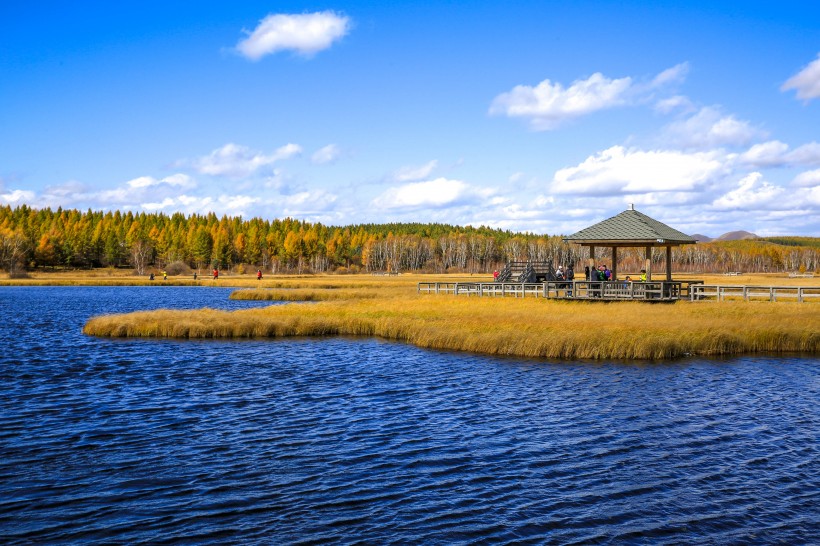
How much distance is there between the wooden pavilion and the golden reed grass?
188 inches

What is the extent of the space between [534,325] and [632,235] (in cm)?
1373

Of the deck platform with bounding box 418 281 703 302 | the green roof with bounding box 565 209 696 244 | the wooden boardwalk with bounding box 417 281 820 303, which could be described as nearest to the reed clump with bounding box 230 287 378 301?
the deck platform with bounding box 418 281 703 302

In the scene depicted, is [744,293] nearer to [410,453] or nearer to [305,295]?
[410,453]

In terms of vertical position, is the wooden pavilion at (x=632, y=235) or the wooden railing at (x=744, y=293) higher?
the wooden pavilion at (x=632, y=235)

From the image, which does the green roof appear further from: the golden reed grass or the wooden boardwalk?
the golden reed grass

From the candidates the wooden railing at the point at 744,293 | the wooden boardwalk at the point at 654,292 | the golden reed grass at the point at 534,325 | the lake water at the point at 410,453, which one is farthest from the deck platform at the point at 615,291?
the lake water at the point at 410,453

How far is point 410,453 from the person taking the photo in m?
14.6

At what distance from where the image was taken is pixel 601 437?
51.7 ft

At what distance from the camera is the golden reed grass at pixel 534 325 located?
28.1m

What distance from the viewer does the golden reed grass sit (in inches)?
1107

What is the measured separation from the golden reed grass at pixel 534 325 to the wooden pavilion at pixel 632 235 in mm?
4787

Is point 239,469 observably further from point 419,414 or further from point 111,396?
point 111,396

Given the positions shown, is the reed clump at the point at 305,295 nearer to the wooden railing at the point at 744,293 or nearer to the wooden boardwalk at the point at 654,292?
the wooden boardwalk at the point at 654,292

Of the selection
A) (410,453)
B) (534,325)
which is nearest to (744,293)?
(534,325)
